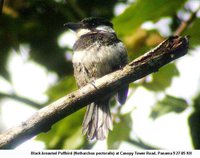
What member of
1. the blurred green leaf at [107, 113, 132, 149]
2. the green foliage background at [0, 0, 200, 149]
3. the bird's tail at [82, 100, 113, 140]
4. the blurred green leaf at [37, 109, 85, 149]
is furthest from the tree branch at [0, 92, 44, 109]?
the blurred green leaf at [107, 113, 132, 149]

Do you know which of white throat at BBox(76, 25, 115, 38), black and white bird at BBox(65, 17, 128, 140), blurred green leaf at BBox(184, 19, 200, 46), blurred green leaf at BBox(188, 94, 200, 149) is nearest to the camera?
blurred green leaf at BBox(184, 19, 200, 46)

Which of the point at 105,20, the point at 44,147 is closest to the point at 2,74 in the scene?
the point at 44,147

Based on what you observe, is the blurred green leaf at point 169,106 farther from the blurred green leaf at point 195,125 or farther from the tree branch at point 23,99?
the tree branch at point 23,99

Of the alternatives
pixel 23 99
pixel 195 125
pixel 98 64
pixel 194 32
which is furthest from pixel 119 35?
pixel 23 99

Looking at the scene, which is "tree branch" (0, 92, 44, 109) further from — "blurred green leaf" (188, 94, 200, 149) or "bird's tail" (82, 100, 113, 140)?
"blurred green leaf" (188, 94, 200, 149)

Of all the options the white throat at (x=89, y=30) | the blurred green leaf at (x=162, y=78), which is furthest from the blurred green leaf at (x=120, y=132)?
the white throat at (x=89, y=30)

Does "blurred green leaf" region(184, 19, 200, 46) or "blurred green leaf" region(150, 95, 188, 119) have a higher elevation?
"blurred green leaf" region(184, 19, 200, 46)
